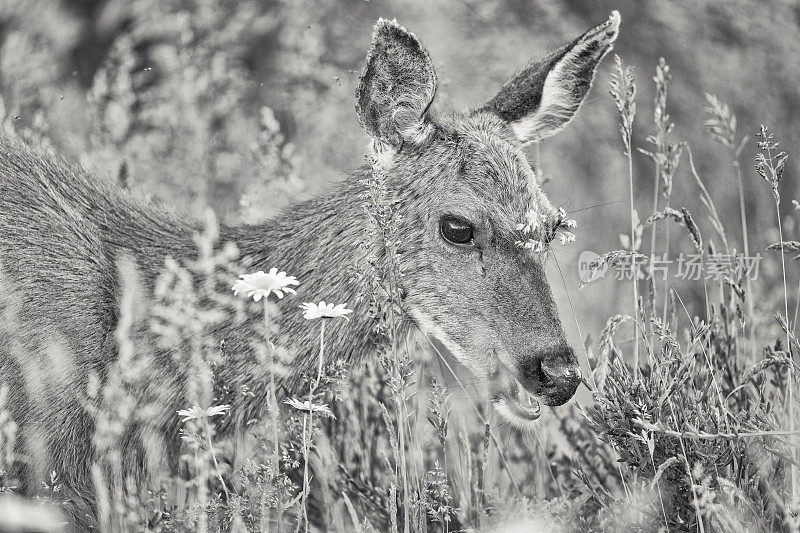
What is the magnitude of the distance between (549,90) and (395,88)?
2.39 feet

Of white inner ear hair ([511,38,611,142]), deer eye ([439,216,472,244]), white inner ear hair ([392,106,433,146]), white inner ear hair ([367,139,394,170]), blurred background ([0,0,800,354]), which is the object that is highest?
blurred background ([0,0,800,354])

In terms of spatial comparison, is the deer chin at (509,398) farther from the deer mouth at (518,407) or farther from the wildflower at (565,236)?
the wildflower at (565,236)

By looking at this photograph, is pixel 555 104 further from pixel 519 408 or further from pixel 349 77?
pixel 349 77

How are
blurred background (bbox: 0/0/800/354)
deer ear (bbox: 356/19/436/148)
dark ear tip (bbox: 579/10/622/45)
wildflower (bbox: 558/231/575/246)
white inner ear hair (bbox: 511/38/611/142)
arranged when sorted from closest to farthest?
wildflower (bbox: 558/231/575/246) → deer ear (bbox: 356/19/436/148) → dark ear tip (bbox: 579/10/622/45) → white inner ear hair (bbox: 511/38/611/142) → blurred background (bbox: 0/0/800/354)

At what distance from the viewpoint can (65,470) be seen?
3369 millimetres

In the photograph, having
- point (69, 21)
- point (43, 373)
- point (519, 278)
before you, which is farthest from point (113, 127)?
point (519, 278)

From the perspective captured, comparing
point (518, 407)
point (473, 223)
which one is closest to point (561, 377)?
point (518, 407)

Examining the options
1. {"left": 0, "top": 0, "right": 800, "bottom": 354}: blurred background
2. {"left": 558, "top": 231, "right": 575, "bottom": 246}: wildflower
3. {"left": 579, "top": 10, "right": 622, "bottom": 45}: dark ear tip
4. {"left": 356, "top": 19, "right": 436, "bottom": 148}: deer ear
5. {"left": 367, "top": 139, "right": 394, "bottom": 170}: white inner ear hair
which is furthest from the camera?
{"left": 0, "top": 0, "right": 800, "bottom": 354}: blurred background

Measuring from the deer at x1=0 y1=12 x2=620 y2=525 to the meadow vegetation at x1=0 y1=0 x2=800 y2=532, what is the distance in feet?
0.27

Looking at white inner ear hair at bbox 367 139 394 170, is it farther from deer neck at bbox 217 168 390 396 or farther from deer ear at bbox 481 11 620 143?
deer ear at bbox 481 11 620 143

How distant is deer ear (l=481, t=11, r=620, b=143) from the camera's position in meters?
3.96

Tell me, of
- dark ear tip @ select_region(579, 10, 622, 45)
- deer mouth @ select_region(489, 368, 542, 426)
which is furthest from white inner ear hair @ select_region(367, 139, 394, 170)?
deer mouth @ select_region(489, 368, 542, 426)

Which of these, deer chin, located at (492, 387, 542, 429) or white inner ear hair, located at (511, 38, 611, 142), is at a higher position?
white inner ear hair, located at (511, 38, 611, 142)

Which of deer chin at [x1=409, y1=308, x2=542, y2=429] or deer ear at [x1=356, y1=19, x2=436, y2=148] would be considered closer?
deer chin at [x1=409, y1=308, x2=542, y2=429]
